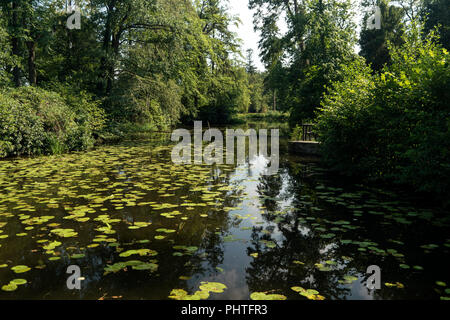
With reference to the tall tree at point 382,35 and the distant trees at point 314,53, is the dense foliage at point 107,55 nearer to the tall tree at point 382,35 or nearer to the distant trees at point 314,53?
the distant trees at point 314,53

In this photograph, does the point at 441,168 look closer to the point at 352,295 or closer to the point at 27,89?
the point at 352,295

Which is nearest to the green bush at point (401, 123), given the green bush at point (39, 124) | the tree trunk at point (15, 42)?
the green bush at point (39, 124)

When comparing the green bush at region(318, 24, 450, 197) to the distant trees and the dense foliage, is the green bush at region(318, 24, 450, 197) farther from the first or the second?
the dense foliage

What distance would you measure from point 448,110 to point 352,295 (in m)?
3.49

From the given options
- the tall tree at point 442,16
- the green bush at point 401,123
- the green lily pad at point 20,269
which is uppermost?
the tall tree at point 442,16

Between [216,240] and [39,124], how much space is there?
1003cm

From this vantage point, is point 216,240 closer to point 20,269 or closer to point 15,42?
point 20,269

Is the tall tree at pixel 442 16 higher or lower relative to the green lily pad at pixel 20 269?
higher

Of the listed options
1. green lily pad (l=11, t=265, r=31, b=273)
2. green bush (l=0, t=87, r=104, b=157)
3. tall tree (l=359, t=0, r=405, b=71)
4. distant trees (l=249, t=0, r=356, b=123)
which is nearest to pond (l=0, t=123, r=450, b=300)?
green lily pad (l=11, t=265, r=31, b=273)

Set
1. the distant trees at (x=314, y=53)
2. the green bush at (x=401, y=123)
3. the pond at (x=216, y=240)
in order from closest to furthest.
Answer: the pond at (x=216, y=240) < the green bush at (x=401, y=123) < the distant trees at (x=314, y=53)

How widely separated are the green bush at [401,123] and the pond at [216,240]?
672 mm

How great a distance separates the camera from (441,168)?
4.32 m

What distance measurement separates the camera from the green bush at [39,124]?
390 inches
